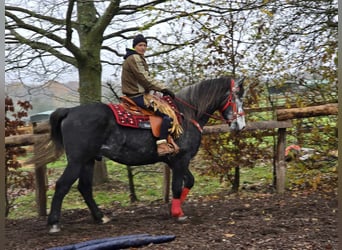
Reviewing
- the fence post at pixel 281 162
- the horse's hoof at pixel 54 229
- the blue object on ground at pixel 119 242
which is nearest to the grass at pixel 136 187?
the fence post at pixel 281 162

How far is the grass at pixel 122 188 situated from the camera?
20.1 feet

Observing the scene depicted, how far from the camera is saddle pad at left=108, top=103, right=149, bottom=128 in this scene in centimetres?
466

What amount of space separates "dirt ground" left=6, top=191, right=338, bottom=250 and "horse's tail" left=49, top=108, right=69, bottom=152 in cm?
90

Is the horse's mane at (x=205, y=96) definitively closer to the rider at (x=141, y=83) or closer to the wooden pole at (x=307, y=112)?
the rider at (x=141, y=83)

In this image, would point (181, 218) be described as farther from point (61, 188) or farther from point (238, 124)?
point (61, 188)

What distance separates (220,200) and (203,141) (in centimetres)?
83

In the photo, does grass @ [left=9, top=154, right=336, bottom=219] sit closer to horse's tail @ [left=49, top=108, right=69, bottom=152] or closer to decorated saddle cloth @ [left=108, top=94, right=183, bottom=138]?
horse's tail @ [left=49, top=108, right=69, bottom=152]

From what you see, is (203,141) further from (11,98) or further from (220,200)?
(11,98)

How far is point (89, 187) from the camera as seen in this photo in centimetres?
483

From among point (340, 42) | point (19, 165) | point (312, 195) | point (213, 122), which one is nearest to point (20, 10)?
point (19, 165)

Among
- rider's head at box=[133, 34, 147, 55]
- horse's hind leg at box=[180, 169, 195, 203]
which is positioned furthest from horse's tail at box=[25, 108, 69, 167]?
horse's hind leg at box=[180, 169, 195, 203]

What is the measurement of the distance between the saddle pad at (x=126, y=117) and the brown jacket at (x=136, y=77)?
188mm

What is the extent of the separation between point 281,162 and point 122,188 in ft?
7.61

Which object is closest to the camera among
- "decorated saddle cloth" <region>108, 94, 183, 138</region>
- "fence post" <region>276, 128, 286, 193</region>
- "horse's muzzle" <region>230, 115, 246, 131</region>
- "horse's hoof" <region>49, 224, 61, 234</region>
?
"horse's hoof" <region>49, 224, 61, 234</region>
